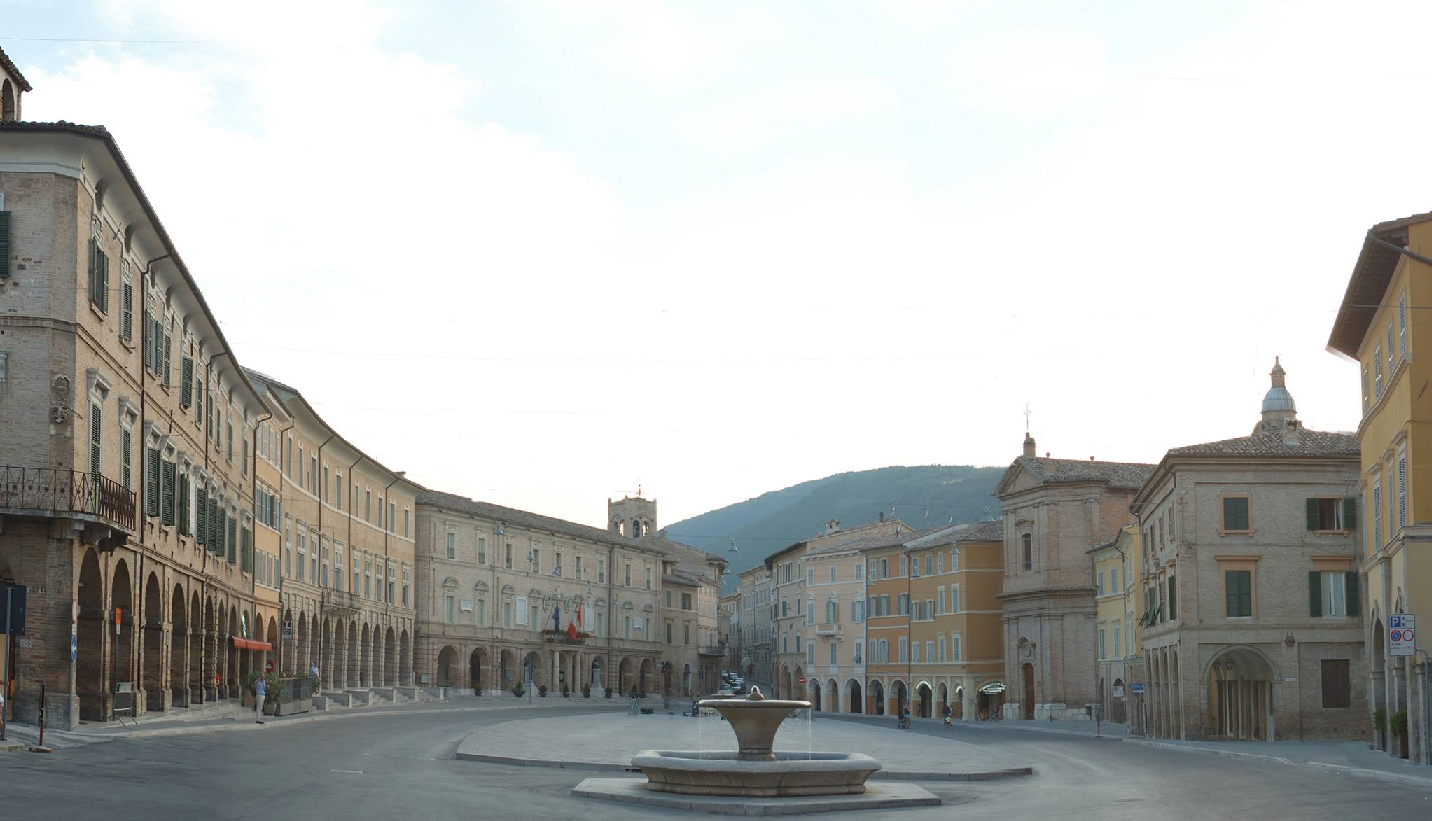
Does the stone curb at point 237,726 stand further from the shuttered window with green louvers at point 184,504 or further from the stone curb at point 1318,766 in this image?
the stone curb at point 1318,766

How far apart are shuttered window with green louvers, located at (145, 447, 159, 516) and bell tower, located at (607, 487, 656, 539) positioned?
10027 centimetres

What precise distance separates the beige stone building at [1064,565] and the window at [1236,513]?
32.1m

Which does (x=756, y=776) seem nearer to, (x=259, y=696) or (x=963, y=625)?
(x=259, y=696)

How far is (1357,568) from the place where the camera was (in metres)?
56.3

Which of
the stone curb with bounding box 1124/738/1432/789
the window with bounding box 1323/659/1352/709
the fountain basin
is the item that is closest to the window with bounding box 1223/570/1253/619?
the window with bounding box 1323/659/1352/709

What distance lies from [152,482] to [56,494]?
8308mm

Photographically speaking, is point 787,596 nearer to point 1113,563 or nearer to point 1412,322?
point 1113,563

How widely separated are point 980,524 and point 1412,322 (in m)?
69.9

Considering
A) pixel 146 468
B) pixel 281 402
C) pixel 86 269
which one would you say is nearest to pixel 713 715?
pixel 281 402

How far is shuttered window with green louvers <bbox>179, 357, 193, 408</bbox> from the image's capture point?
45719 millimetres

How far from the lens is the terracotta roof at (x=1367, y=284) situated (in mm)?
37812

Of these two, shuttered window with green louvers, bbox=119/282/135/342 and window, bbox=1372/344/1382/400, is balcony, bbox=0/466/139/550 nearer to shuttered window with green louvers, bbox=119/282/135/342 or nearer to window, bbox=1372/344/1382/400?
shuttered window with green louvers, bbox=119/282/135/342

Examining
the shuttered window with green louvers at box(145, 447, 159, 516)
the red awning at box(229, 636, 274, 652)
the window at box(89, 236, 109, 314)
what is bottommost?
the red awning at box(229, 636, 274, 652)

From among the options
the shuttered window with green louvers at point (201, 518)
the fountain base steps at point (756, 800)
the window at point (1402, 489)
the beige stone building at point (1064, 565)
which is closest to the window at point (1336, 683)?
the window at point (1402, 489)
